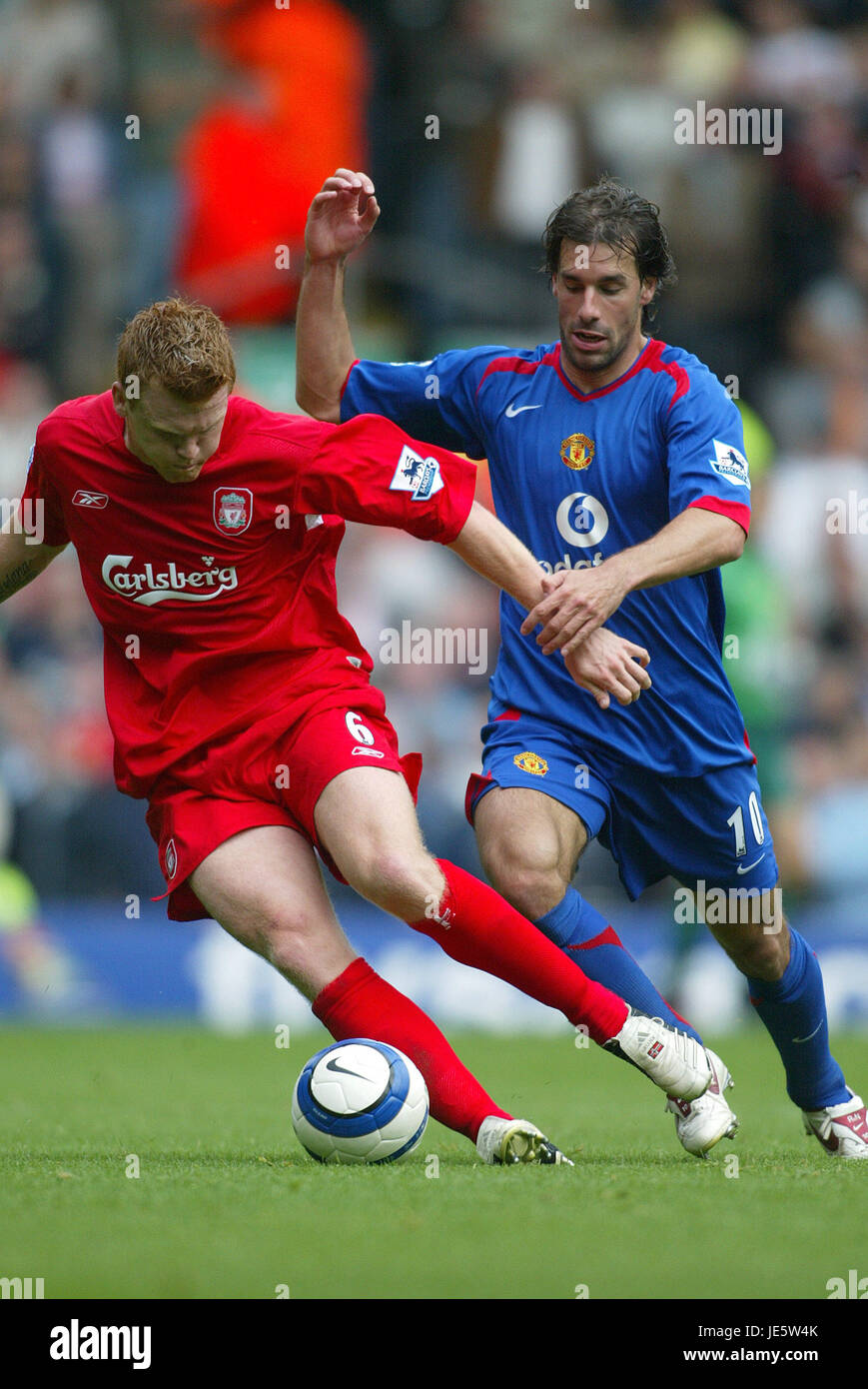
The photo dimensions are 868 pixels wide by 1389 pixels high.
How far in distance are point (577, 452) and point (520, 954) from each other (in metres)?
1.49

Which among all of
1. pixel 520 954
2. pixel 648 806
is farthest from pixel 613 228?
pixel 520 954

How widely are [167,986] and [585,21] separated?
788 centimetres

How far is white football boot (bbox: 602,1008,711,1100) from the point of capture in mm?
4918

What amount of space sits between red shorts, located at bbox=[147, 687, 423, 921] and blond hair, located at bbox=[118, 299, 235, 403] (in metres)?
0.98

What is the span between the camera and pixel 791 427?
42.7 feet

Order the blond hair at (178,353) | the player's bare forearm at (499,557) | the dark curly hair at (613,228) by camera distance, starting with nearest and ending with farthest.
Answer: the blond hair at (178,353), the player's bare forearm at (499,557), the dark curly hair at (613,228)

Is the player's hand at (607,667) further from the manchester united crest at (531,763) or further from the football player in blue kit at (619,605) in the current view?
the manchester united crest at (531,763)

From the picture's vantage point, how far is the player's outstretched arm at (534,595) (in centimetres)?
498

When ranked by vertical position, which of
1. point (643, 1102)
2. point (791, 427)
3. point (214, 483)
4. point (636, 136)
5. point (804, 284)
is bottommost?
point (643, 1102)

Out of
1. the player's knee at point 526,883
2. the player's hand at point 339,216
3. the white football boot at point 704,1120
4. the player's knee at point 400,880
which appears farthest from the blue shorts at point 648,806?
the player's hand at point 339,216

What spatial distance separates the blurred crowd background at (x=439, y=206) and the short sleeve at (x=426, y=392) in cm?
594

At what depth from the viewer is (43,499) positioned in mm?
5348

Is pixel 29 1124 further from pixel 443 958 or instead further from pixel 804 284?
pixel 804 284

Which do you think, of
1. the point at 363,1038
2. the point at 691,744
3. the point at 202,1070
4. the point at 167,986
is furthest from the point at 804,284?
the point at 363,1038
